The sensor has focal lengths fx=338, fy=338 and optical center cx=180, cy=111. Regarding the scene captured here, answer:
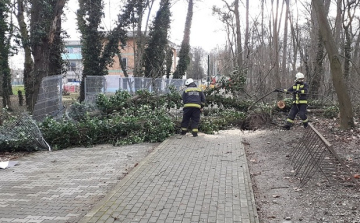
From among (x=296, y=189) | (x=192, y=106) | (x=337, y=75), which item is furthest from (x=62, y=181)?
(x=337, y=75)

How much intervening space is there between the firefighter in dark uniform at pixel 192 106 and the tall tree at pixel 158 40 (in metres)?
17.0

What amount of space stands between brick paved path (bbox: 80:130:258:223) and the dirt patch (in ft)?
0.97

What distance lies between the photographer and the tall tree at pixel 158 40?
27.6 metres

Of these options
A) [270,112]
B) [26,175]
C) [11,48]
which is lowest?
[26,175]

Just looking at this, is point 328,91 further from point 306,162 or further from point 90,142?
point 90,142

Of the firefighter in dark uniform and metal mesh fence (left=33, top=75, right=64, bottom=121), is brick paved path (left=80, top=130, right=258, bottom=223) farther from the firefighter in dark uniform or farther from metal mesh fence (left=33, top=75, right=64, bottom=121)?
metal mesh fence (left=33, top=75, right=64, bottom=121)

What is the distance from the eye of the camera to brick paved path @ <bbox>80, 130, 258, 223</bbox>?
4465 millimetres

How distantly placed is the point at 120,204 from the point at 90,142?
17.9ft

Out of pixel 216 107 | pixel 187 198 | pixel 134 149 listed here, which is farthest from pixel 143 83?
pixel 187 198

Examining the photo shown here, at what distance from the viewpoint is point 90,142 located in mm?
10031

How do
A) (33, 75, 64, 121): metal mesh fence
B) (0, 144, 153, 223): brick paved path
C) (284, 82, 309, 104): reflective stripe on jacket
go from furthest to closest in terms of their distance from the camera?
(33, 75, 64, 121): metal mesh fence < (284, 82, 309, 104): reflective stripe on jacket < (0, 144, 153, 223): brick paved path

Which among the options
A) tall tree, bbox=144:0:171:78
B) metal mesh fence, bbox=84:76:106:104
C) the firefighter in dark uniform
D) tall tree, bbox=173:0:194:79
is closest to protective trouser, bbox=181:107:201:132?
the firefighter in dark uniform

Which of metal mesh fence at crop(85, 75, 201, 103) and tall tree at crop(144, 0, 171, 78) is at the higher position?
tall tree at crop(144, 0, 171, 78)

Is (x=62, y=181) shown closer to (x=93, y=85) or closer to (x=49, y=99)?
(x=49, y=99)
